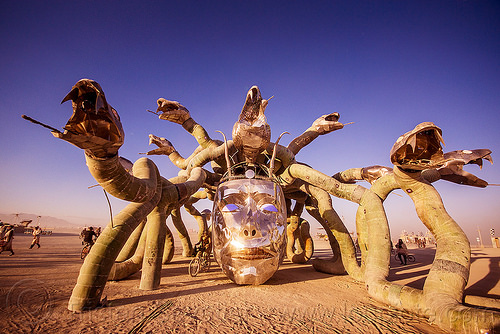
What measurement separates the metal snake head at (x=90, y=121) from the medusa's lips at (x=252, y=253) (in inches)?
151

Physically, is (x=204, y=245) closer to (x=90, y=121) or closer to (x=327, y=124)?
(x=90, y=121)

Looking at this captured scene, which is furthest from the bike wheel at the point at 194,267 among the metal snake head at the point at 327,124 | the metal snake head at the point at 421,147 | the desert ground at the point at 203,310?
the metal snake head at the point at 327,124

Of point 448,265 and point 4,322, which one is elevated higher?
point 448,265

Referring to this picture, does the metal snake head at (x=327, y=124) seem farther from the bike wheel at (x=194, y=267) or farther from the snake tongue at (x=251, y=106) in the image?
the bike wheel at (x=194, y=267)

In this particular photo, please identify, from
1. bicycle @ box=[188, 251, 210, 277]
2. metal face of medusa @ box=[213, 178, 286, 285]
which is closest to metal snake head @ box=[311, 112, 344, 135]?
metal face of medusa @ box=[213, 178, 286, 285]

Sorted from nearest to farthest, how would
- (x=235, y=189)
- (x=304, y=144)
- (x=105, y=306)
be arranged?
1. (x=105, y=306)
2. (x=235, y=189)
3. (x=304, y=144)

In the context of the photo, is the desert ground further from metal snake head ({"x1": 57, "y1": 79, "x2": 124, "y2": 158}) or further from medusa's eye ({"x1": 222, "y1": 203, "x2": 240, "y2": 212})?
metal snake head ({"x1": 57, "y1": 79, "x2": 124, "y2": 158})

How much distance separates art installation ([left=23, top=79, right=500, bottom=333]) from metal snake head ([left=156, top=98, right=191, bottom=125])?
0.04 meters

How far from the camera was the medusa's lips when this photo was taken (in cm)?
531

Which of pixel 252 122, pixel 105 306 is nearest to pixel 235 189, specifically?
pixel 252 122

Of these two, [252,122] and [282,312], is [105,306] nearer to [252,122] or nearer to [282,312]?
[282,312]

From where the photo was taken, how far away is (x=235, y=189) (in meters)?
6.21

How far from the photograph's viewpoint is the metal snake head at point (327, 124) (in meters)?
9.85

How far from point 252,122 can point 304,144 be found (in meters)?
4.04
